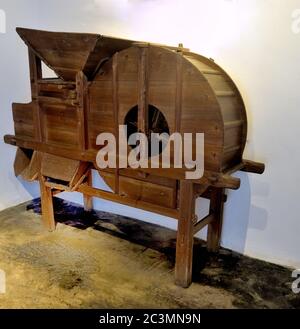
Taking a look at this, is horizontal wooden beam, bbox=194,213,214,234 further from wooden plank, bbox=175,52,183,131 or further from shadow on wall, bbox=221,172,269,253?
wooden plank, bbox=175,52,183,131

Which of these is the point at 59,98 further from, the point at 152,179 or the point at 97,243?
the point at 97,243

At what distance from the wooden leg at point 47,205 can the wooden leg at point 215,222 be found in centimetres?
145

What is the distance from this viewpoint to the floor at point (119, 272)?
212 centimetres

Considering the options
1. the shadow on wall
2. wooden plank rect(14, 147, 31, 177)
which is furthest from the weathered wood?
wooden plank rect(14, 147, 31, 177)

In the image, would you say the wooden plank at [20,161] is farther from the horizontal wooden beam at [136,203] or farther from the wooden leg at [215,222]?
the wooden leg at [215,222]

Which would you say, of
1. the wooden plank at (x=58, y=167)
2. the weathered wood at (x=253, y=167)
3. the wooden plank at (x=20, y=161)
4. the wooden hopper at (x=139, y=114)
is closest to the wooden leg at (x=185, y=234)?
the wooden hopper at (x=139, y=114)

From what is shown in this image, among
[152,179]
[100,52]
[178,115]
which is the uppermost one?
[100,52]

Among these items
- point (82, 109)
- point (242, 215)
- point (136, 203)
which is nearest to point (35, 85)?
point (82, 109)

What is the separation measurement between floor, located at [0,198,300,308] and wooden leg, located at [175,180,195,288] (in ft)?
0.29

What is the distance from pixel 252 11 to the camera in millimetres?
2256

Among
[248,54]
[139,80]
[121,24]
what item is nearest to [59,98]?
[139,80]
